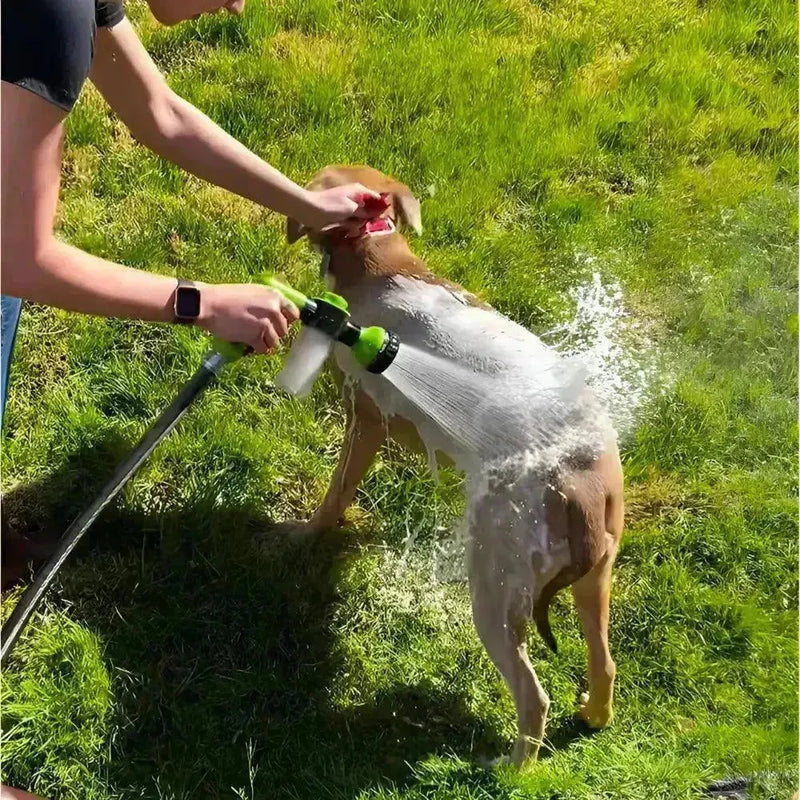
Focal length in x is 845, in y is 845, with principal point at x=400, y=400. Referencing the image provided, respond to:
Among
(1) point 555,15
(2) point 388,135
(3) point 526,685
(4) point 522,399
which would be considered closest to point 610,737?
(3) point 526,685

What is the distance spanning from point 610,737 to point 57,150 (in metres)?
2.44

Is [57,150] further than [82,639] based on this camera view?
No

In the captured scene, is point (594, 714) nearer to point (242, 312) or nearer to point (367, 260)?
point (367, 260)

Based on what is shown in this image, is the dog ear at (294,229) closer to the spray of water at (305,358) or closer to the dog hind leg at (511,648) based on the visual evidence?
the spray of water at (305,358)

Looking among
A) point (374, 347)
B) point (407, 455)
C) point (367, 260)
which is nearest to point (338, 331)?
point (374, 347)

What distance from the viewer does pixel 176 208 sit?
390cm

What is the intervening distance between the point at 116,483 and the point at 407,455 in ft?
4.24

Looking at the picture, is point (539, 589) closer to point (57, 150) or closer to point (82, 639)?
point (82, 639)

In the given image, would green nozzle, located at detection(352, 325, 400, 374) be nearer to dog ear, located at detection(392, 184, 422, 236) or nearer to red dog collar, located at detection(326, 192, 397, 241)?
red dog collar, located at detection(326, 192, 397, 241)

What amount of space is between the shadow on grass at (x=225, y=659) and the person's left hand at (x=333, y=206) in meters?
1.12

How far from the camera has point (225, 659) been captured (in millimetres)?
2805

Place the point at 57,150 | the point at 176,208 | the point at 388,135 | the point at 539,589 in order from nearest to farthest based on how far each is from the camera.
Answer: the point at 57,150, the point at 539,589, the point at 176,208, the point at 388,135

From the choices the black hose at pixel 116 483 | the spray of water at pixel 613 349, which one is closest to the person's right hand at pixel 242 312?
the black hose at pixel 116 483

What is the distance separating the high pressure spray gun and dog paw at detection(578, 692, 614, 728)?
4.58 feet
